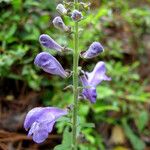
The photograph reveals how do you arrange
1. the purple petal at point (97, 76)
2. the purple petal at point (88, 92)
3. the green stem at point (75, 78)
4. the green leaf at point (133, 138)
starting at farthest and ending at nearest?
the green leaf at point (133, 138), the purple petal at point (97, 76), the purple petal at point (88, 92), the green stem at point (75, 78)

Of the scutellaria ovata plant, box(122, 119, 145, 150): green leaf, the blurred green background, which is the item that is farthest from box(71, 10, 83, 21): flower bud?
box(122, 119, 145, 150): green leaf

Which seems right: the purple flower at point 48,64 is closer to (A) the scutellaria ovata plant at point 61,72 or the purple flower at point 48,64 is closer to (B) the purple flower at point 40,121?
(A) the scutellaria ovata plant at point 61,72

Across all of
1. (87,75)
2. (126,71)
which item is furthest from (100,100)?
(87,75)

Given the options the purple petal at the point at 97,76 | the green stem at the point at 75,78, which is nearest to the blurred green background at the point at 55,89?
the purple petal at the point at 97,76

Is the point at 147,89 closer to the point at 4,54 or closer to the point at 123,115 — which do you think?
the point at 123,115

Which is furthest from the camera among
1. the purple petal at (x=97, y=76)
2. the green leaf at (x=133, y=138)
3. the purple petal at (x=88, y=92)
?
the green leaf at (x=133, y=138)

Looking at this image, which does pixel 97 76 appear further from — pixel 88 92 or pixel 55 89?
pixel 55 89
